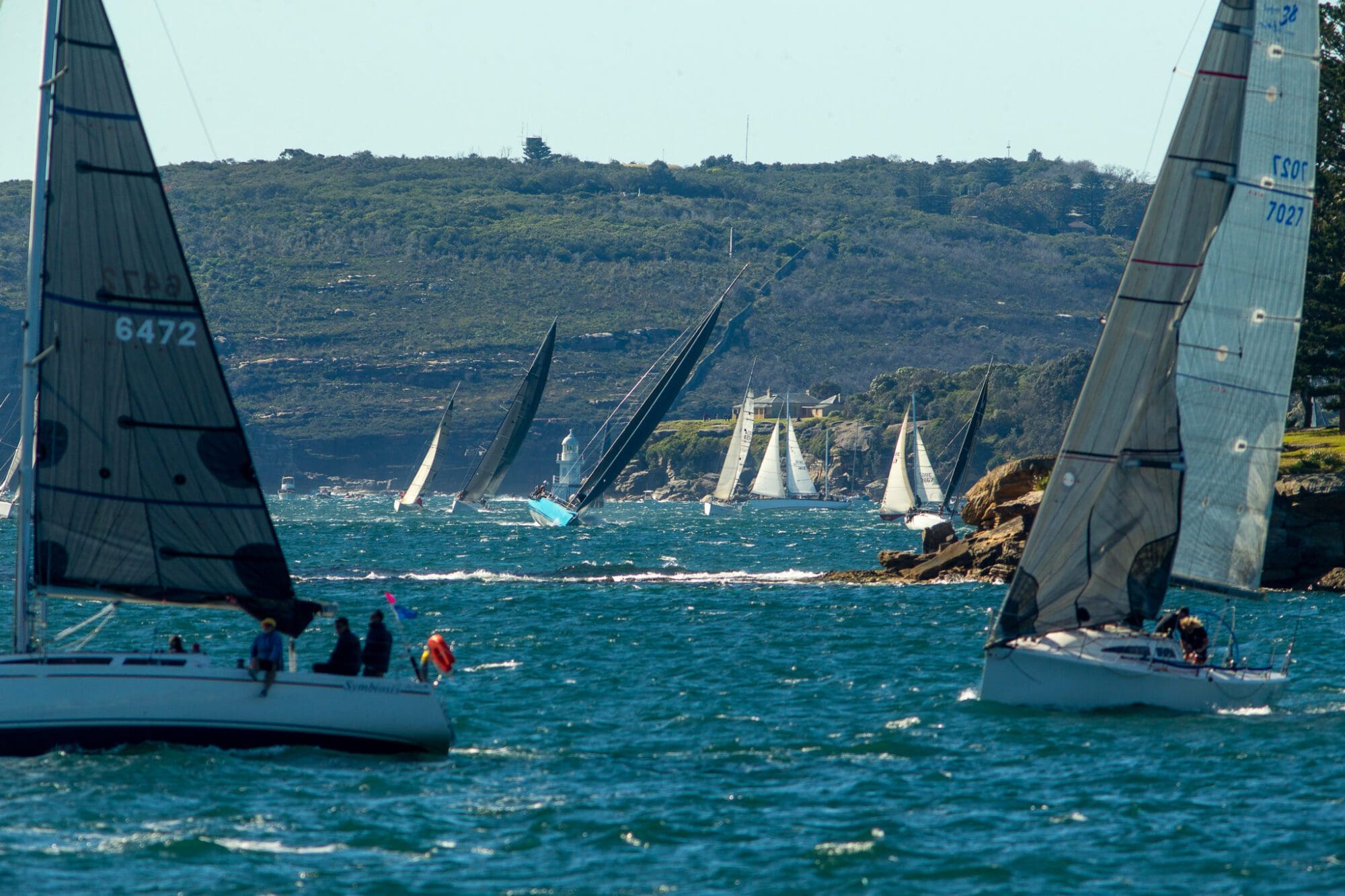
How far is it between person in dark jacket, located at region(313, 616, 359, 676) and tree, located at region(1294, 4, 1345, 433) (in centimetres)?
3453

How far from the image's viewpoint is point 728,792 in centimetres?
1830

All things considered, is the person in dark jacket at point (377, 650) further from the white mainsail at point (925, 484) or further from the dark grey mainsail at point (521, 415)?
the white mainsail at point (925, 484)

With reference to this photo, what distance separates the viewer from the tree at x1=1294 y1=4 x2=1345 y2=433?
157ft

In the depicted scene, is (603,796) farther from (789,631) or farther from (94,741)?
(789,631)

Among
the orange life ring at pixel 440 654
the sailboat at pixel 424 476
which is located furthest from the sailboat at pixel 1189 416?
the sailboat at pixel 424 476

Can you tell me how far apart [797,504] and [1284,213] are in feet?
344

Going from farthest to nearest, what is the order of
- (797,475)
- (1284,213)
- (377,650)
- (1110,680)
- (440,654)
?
(797,475) → (1284,213) → (1110,680) → (440,654) → (377,650)

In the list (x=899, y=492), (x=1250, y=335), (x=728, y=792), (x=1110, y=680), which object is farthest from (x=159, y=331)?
(x=899, y=492)

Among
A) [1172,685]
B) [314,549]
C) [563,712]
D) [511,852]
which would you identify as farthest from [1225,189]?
[314,549]

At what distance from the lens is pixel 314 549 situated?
62938 millimetres

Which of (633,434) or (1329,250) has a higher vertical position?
(1329,250)

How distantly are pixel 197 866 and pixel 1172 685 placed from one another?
1280 cm

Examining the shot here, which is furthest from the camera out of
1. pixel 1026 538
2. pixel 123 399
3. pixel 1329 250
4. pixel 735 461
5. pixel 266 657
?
pixel 735 461

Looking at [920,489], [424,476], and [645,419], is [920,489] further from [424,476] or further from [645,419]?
[424,476]
